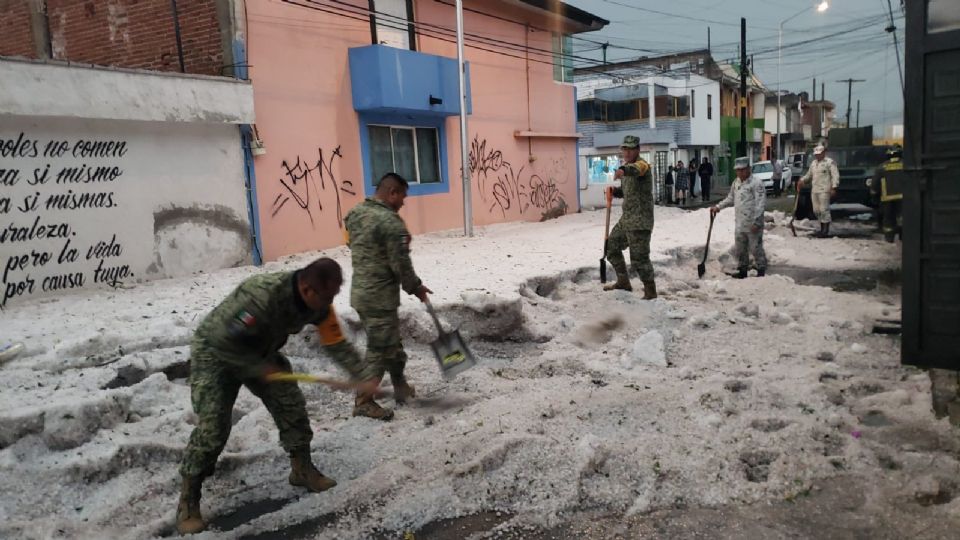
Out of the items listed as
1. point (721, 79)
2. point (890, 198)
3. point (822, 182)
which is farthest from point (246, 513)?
point (721, 79)

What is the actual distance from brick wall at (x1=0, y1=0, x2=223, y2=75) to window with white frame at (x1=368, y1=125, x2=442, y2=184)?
126 inches

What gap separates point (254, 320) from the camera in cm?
299

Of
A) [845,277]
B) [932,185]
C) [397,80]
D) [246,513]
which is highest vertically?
[397,80]

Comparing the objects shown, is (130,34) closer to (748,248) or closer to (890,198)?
(748,248)

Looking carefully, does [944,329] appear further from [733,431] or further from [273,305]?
[273,305]

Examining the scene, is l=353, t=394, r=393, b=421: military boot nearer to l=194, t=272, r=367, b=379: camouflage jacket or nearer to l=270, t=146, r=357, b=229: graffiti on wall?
l=194, t=272, r=367, b=379: camouflage jacket

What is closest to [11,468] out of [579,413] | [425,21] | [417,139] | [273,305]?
[273,305]

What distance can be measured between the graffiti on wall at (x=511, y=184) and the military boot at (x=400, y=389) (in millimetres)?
10422

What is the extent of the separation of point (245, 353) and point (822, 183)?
12736 millimetres

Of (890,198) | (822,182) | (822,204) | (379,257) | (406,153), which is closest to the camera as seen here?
(379,257)

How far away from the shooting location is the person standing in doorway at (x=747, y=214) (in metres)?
8.97

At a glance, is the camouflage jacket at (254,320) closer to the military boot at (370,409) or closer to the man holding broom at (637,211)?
the military boot at (370,409)

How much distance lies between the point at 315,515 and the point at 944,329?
150 inches

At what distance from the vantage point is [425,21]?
13555 mm
